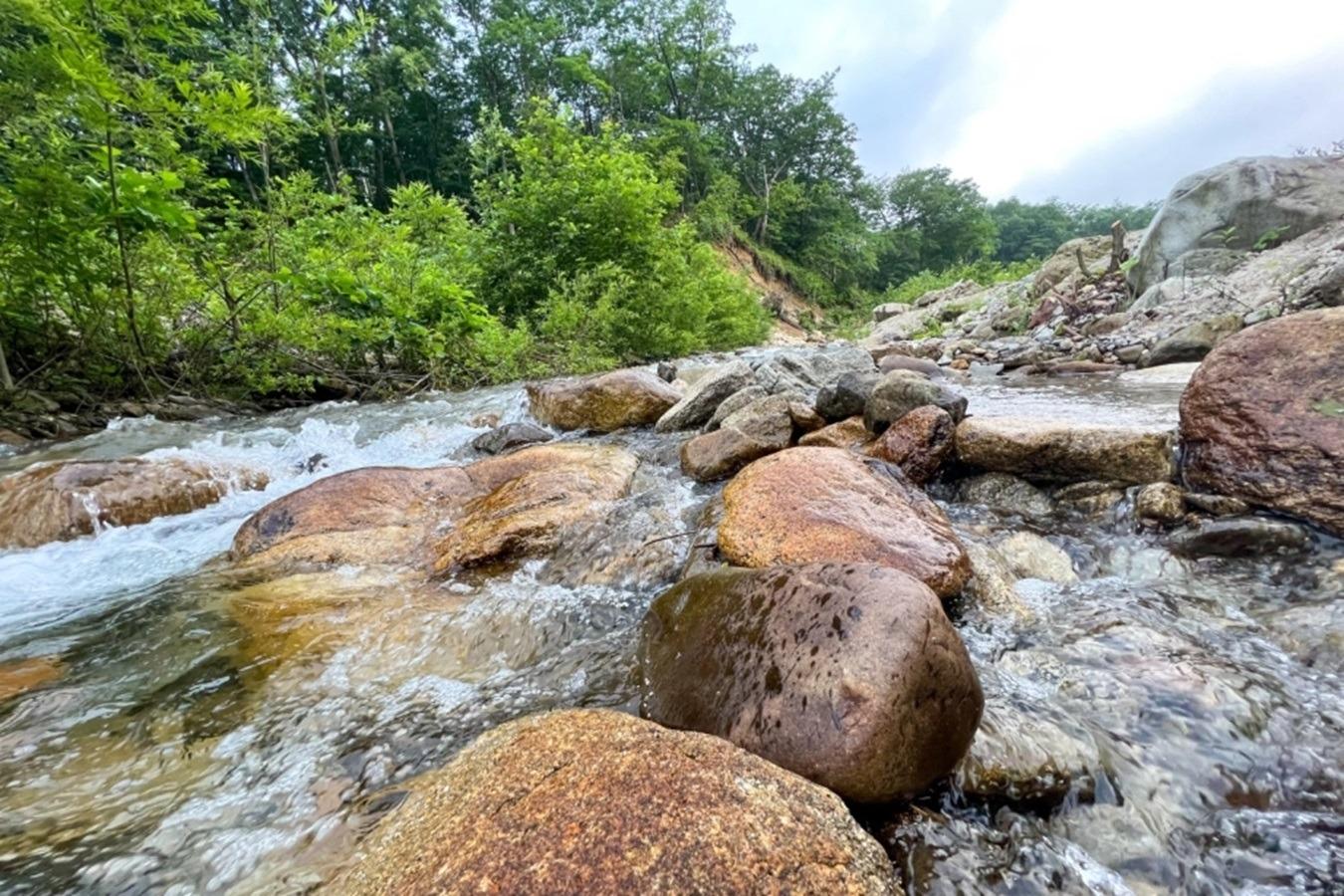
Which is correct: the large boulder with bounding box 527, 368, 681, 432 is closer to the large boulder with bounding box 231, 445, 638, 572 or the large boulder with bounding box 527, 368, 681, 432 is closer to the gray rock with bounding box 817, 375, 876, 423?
the large boulder with bounding box 231, 445, 638, 572

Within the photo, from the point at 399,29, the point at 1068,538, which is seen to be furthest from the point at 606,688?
the point at 399,29

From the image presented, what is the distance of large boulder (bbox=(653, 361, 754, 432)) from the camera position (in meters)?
5.65

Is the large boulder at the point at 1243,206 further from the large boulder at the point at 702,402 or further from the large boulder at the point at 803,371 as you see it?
the large boulder at the point at 702,402

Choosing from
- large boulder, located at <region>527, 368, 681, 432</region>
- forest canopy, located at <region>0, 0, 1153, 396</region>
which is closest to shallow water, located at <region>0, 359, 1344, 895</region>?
large boulder, located at <region>527, 368, 681, 432</region>

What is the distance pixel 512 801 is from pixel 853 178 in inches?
1667

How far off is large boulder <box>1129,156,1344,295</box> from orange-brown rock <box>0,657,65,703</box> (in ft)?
51.2

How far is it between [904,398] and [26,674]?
4825 mm

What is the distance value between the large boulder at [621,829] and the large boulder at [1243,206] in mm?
14240

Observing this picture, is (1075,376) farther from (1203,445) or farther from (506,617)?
(506,617)

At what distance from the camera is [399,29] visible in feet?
95.2

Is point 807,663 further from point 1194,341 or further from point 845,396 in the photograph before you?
point 1194,341

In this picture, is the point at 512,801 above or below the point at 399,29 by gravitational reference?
below

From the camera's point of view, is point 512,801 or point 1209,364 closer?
point 512,801

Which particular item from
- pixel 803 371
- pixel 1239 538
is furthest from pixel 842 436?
pixel 803 371
